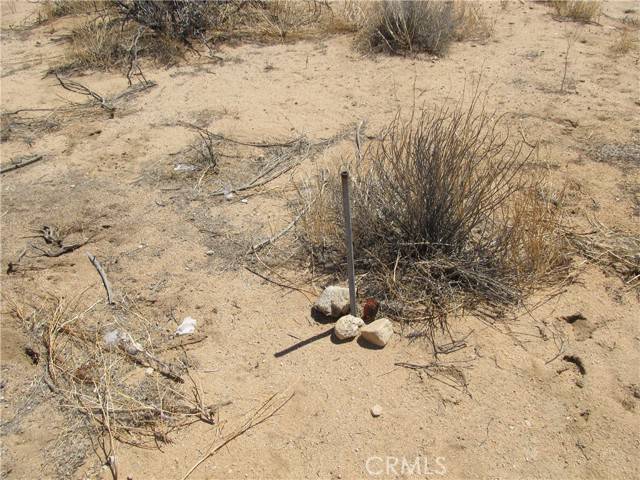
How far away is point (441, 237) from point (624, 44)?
12.0ft

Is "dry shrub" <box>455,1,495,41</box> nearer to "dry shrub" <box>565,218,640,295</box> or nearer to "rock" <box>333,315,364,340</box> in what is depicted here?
"dry shrub" <box>565,218,640,295</box>

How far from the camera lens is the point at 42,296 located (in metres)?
3.00

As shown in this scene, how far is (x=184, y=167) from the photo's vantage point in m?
4.02

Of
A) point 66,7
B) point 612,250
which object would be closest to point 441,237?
point 612,250

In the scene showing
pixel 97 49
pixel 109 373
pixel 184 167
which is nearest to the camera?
pixel 109 373

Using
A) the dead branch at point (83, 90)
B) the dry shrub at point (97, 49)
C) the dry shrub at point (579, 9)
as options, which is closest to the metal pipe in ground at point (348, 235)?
the dead branch at point (83, 90)

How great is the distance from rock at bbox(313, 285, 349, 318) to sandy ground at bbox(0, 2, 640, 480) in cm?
15

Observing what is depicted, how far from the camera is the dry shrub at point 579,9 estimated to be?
5902 millimetres

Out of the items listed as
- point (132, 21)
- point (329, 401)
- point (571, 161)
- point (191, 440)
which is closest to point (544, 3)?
point (571, 161)

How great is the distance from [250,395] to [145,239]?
1408 millimetres

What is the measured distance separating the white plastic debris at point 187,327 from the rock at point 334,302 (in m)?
0.61

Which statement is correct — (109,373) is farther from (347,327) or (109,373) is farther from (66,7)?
(66,7)

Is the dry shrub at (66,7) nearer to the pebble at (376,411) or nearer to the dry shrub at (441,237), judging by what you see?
the dry shrub at (441,237)

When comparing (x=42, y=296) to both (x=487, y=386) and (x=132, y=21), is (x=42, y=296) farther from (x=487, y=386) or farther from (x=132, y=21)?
(x=132, y=21)
